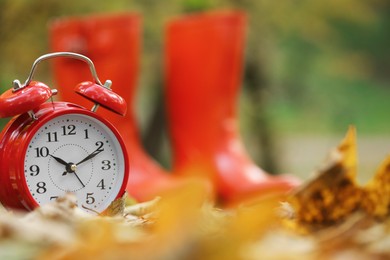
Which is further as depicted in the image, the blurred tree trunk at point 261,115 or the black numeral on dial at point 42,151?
the blurred tree trunk at point 261,115

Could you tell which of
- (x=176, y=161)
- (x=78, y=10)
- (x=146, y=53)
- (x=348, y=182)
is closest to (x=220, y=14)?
(x=176, y=161)

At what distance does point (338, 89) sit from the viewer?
5.02 meters

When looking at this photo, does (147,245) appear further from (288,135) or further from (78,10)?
(288,135)

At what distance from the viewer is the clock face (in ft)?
2.21

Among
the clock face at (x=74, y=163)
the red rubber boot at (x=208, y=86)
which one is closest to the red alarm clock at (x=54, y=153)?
the clock face at (x=74, y=163)

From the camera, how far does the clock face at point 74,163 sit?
674 millimetres

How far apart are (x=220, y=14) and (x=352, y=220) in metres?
2.37

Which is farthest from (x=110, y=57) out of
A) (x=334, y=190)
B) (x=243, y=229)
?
(x=243, y=229)

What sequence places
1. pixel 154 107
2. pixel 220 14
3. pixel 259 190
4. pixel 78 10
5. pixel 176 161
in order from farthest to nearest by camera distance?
1. pixel 154 107
2. pixel 78 10
3. pixel 176 161
4. pixel 220 14
5. pixel 259 190

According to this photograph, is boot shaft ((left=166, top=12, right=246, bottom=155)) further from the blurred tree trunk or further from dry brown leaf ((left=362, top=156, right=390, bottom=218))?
dry brown leaf ((left=362, top=156, right=390, bottom=218))

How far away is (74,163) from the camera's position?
2.23 ft

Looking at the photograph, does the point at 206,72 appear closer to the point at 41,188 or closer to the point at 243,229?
the point at 41,188

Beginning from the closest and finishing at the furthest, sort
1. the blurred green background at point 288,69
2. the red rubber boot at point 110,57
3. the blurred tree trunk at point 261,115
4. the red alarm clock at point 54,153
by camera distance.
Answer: the red alarm clock at point 54,153
the red rubber boot at point 110,57
the blurred green background at point 288,69
the blurred tree trunk at point 261,115

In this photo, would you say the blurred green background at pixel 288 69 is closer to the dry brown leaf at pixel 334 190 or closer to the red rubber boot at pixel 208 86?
the red rubber boot at pixel 208 86
